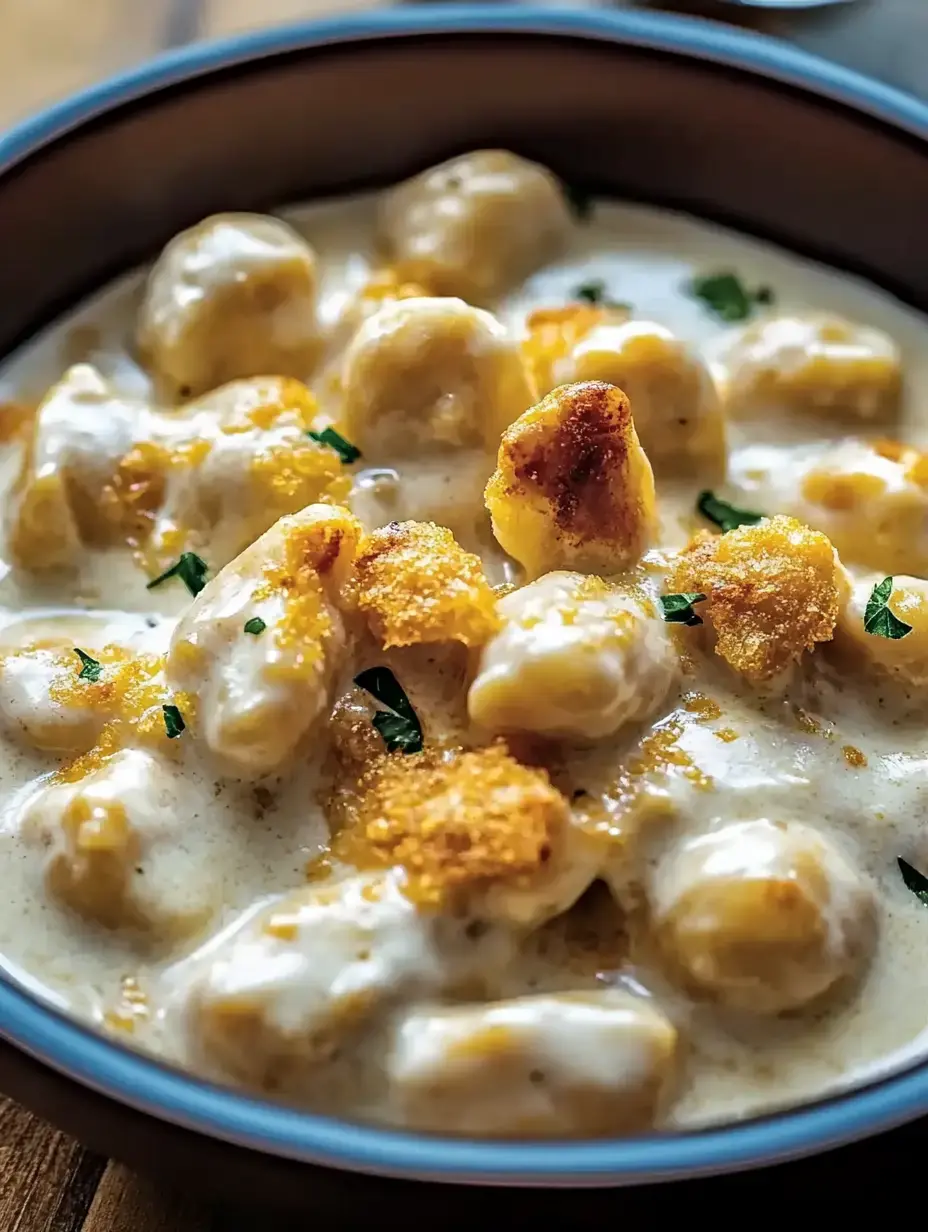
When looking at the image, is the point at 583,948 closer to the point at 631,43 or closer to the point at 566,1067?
the point at 566,1067

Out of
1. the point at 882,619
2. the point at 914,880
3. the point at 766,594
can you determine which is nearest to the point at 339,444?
the point at 766,594

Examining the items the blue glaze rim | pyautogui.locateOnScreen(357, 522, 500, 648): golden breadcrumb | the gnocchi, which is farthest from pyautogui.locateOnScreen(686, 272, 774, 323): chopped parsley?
the blue glaze rim

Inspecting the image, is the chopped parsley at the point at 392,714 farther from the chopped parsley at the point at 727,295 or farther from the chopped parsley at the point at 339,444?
the chopped parsley at the point at 727,295

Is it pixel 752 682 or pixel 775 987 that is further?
pixel 752 682

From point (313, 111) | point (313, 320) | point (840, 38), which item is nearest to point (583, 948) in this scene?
point (313, 320)

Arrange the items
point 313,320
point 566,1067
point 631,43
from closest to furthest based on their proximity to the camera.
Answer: point 566,1067, point 313,320, point 631,43

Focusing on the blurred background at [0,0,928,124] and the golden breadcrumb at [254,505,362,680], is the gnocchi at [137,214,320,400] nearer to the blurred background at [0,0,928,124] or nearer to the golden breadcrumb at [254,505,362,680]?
the golden breadcrumb at [254,505,362,680]

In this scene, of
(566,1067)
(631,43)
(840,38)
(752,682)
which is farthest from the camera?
(840,38)

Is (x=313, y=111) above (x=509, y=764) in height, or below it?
above
